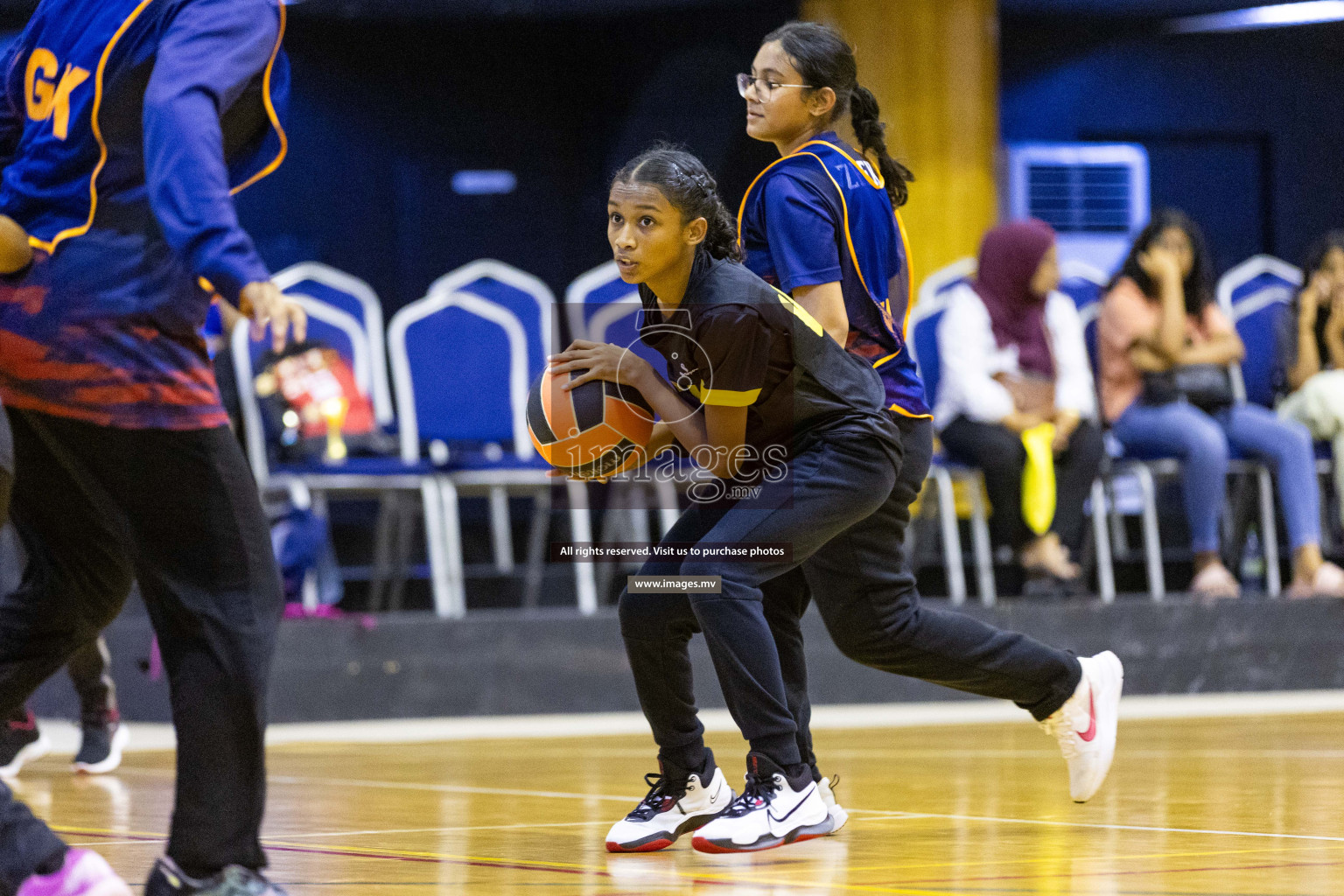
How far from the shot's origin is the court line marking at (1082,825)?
104 inches

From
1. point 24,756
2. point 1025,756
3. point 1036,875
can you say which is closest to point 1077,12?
point 1025,756

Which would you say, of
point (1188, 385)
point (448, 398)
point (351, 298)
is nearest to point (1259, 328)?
point (1188, 385)

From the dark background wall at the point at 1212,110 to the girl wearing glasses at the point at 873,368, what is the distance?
7072 mm

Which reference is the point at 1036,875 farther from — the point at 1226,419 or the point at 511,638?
the point at 1226,419

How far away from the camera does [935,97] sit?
7.35m

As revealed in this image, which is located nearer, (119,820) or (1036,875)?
(1036,875)

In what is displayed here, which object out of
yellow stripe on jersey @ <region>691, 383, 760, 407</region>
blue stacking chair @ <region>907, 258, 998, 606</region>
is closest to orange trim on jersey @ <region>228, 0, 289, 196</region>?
yellow stripe on jersey @ <region>691, 383, 760, 407</region>

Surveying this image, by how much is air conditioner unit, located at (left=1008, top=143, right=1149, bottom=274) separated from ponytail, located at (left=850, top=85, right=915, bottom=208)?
19.8 ft

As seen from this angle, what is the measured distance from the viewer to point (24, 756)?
408cm

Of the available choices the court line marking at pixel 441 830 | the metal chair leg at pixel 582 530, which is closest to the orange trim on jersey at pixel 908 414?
the court line marking at pixel 441 830

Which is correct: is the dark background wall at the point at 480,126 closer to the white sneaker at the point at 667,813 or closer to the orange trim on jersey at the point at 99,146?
the white sneaker at the point at 667,813

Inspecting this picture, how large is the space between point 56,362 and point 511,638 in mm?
3489

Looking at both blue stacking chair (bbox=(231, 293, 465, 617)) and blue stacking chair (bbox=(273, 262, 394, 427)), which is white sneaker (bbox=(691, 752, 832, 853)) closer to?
blue stacking chair (bbox=(231, 293, 465, 617))

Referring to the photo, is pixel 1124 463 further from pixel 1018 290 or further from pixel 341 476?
pixel 341 476
